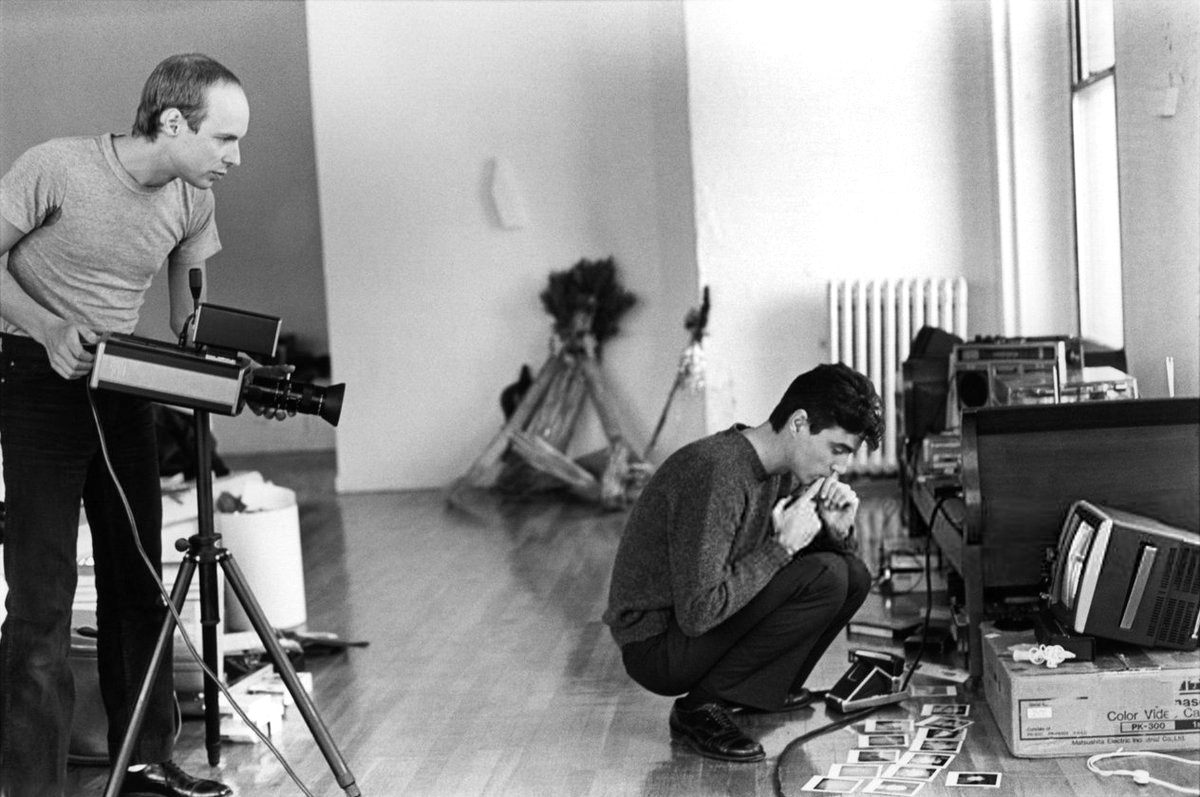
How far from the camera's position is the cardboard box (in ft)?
9.33

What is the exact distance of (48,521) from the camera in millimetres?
2479

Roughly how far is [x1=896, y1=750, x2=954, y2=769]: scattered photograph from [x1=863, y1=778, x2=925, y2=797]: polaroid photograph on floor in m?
0.10

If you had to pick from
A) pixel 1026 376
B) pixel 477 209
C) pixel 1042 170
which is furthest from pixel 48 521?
pixel 477 209

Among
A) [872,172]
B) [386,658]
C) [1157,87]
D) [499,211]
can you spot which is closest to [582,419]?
[499,211]

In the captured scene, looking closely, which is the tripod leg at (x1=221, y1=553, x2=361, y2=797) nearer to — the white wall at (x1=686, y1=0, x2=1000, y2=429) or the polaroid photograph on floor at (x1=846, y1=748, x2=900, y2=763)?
the polaroid photograph on floor at (x1=846, y1=748, x2=900, y2=763)

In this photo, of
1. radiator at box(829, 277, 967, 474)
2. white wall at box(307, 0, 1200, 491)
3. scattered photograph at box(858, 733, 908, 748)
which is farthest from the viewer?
radiator at box(829, 277, 967, 474)

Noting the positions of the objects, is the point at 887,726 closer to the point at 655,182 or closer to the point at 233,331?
the point at 233,331

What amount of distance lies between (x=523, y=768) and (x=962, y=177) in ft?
13.1

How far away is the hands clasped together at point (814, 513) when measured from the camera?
297cm

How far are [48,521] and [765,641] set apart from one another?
1410mm

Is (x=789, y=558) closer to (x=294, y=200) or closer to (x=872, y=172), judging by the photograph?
(x=872, y=172)

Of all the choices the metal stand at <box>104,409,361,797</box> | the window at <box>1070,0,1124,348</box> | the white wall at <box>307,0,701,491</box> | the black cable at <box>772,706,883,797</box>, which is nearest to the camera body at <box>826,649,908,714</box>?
the black cable at <box>772,706,883,797</box>

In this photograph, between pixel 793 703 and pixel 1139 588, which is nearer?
pixel 1139 588

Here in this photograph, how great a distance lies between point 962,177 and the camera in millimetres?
6250
